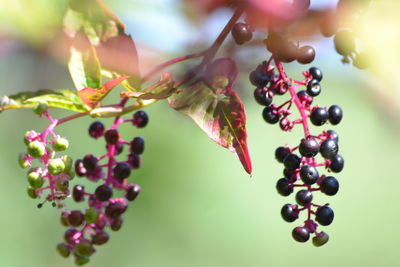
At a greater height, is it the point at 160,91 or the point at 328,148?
the point at 160,91

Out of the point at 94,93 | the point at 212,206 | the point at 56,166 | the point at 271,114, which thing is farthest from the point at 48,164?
the point at 212,206

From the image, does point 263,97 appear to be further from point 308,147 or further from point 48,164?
point 48,164

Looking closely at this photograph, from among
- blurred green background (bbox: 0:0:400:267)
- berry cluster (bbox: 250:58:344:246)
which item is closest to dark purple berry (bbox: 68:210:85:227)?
berry cluster (bbox: 250:58:344:246)

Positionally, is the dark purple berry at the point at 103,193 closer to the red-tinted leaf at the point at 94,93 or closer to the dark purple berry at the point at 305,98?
the red-tinted leaf at the point at 94,93

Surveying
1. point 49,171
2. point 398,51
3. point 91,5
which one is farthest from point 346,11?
point 49,171

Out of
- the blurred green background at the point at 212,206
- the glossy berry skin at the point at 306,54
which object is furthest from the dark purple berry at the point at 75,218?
the blurred green background at the point at 212,206

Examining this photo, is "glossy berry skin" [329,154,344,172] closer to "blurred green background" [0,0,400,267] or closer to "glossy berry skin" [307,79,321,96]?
"glossy berry skin" [307,79,321,96]

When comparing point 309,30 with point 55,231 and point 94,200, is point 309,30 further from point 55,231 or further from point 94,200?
point 55,231
